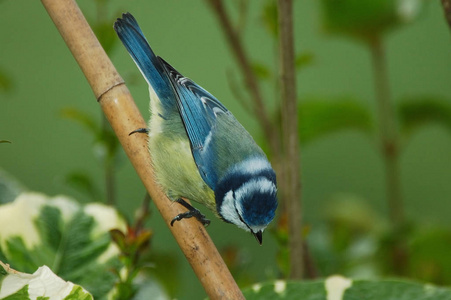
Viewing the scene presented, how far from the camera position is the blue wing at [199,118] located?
76 centimetres

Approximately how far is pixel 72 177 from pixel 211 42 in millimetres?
810

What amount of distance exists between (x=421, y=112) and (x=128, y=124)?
2.99ft

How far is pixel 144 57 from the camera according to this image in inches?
29.9

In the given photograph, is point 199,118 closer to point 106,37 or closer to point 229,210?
point 229,210

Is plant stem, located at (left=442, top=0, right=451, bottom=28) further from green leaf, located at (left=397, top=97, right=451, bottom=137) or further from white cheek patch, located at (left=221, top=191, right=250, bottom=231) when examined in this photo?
green leaf, located at (left=397, top=97, right=451, bottom=137)

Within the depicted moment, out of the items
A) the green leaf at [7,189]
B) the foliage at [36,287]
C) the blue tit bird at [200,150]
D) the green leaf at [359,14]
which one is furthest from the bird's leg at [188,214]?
the green leaf at [359,14]

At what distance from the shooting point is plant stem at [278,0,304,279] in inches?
28.1

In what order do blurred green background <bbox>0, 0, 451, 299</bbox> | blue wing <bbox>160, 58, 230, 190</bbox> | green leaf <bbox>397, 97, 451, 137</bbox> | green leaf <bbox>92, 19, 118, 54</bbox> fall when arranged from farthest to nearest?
blurred green background <bbox>0, 0, 451, 299</bbox>
green leaf <bbox>397, 97, 451, 137</bbox>
green leaf <bbox>92, 19, 118, 54</bbox>
blue wing <bbox>160, 58, 230, 190</bbox>

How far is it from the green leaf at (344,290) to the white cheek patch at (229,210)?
3.2 inches

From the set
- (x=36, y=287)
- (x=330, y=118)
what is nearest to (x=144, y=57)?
(x=36, y=287)

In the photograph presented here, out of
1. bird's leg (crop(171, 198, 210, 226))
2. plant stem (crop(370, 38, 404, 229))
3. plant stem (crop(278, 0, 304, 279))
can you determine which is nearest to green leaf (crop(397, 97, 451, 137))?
plant stem (crop(370, 38, 404, 229))

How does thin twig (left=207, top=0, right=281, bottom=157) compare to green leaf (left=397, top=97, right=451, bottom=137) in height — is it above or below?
below

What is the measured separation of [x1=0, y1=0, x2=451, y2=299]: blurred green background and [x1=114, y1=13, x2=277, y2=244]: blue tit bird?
537 millimetres

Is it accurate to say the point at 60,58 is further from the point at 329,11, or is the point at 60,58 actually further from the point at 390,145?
the point at 390,145
